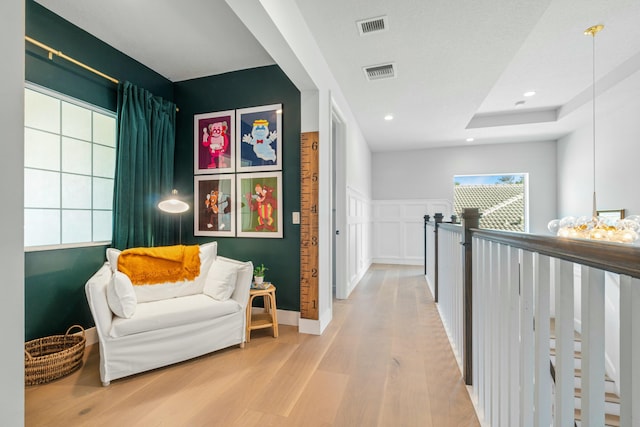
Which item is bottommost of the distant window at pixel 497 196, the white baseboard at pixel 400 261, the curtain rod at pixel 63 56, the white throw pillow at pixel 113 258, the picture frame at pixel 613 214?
the white baseboard at pixel 400 261

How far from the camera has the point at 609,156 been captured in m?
4.31

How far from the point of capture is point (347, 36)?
2.38 m

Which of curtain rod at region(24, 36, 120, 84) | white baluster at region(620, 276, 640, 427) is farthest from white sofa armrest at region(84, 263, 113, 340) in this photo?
white baluster at region(620, 276, 640, 427)

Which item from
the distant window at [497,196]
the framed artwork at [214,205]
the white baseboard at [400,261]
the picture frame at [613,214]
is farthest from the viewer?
the white baseboard at [400,261]

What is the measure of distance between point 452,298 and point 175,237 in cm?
290

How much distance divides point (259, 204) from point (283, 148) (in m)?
0.63

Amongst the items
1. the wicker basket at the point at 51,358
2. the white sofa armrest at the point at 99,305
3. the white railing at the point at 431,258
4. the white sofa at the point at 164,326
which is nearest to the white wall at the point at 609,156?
the white railing at the point at 431,258

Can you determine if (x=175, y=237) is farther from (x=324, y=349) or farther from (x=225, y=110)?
(x=324, y=349)

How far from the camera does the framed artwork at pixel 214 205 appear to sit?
307cm

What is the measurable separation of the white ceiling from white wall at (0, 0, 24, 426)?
1.81m

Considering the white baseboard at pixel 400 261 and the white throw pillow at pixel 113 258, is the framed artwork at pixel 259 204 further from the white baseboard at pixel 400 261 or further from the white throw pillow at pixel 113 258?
the white baseboard at pixel 400 261

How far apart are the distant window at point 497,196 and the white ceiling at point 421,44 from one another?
224cm

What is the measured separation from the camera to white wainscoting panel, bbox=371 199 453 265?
632cm

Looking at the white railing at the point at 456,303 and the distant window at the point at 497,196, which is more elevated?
the distant window at the point at 497,196
